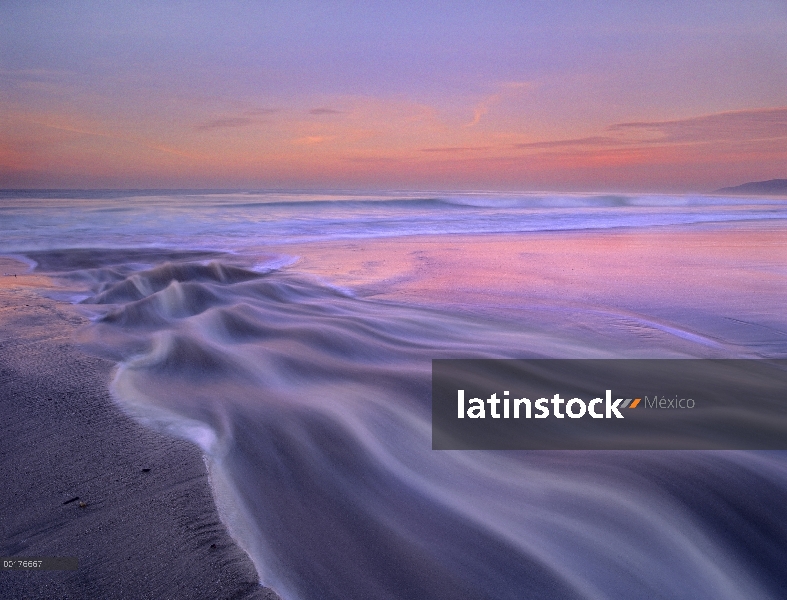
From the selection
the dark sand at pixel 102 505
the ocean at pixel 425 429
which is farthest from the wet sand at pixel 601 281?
the dark sand at pixel 102 505

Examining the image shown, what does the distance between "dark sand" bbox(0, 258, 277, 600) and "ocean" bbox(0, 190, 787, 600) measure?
0.08 meters

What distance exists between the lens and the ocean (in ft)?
4.95

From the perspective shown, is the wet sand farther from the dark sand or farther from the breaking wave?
the dark sand

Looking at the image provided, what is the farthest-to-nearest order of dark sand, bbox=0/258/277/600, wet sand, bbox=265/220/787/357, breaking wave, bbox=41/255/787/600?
1. wet sand, bbox=265/220/787/357
2. breaking wave, bbox=41/255/787/600
3. dark sand, bbox=0/258/277/600

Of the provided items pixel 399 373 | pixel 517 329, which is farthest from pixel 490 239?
pixel 399 373

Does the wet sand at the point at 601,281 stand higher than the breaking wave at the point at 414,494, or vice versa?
the wet sand at the point at 601,281

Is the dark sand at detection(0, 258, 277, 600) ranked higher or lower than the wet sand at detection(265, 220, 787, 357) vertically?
lower

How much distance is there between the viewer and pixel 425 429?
225 cm

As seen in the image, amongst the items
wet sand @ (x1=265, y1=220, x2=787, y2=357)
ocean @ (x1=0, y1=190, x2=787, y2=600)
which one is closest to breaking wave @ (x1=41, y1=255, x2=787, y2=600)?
ocean @ (x1=0, y1=190, x2=787, y2=600)

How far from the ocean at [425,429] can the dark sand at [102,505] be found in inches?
3.1

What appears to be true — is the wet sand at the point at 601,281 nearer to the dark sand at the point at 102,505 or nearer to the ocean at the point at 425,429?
the ocean at the point at 425,429

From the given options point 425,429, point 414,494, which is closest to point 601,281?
point 425,429

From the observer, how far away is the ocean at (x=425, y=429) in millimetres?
1510

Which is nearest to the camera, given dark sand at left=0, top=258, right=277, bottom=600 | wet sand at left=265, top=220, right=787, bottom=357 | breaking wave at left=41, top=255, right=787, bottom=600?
dark sand at left=0, top=258, right=277, bottom=600
